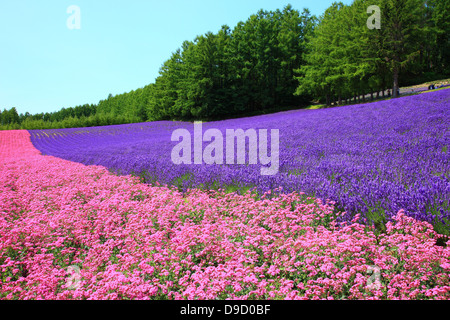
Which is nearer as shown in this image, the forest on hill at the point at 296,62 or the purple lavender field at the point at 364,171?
the purple lavender field at the point at 364,171

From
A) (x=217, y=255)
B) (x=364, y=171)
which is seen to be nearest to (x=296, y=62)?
(x=364, y=171)

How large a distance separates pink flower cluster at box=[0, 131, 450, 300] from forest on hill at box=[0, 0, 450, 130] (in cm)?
2347

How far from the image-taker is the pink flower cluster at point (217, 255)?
2217mm

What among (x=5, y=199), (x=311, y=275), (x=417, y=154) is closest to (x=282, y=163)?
(x=417, y=154)

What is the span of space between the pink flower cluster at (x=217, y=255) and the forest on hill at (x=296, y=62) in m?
23.5

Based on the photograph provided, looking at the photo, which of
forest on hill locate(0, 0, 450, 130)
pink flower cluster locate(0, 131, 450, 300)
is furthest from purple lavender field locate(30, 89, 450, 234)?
forest on hill locate(0, 0, 450, 130)

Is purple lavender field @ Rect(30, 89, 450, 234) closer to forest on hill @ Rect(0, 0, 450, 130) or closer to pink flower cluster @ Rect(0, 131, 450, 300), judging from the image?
pink flower cluster @ Rect(0, 131, 450, 300)

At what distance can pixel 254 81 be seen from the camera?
126 ft

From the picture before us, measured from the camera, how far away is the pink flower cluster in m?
2.22

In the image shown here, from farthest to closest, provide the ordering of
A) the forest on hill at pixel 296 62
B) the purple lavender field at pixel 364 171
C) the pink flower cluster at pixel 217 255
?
the forest on hill at pixel 296 62 → the purple lavender field at pixel 364 171 → the pink flower cluster at pixel 217 255

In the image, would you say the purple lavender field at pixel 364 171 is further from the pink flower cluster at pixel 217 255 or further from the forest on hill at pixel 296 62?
the forest on hill at pixel 296 62

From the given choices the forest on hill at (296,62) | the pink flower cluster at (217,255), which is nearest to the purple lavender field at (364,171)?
the pink flower cluster at (217,255)
